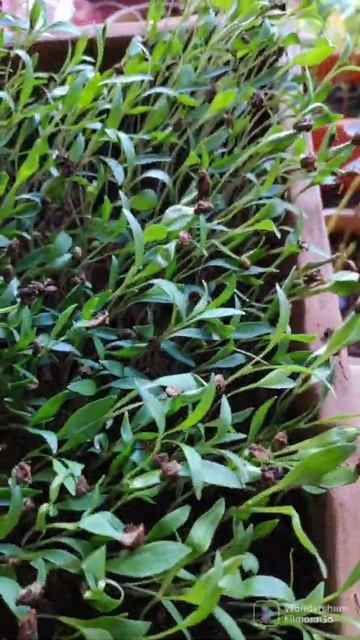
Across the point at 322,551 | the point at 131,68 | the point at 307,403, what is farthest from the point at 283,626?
the point at 131,68

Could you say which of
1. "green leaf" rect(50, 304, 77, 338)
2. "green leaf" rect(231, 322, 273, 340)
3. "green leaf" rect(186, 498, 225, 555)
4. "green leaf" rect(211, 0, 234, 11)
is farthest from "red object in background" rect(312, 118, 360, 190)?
"green leaf" rect(186, 498, 225, 555)

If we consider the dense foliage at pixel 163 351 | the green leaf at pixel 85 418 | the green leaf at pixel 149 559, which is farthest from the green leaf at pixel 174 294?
the green leaf at pixel 149 559

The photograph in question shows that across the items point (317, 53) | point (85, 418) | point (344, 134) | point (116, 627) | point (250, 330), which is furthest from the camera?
point (344, 134)

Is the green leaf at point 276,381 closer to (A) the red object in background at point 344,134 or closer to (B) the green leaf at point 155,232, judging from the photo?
(B) the green leaf at point 155,232

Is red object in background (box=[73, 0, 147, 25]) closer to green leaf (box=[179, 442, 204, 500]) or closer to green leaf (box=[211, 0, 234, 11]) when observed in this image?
green leaf (box=[211, 0, 234, 11])

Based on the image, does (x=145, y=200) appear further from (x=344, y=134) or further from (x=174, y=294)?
(x=344, y=134)

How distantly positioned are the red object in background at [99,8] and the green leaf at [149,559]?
34.1 inches

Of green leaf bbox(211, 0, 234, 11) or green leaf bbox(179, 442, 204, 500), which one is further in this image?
green leaf bbox(211, 0, 234, 11)

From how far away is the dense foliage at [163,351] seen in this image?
1.74 ft

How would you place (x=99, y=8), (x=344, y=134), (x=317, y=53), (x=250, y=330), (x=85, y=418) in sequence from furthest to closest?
(x=99, y=8)
(x=344, y=134)
(x=317, y=53)
(x=250, y=330)
(x=85, y=418)

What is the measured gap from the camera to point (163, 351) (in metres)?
0.73

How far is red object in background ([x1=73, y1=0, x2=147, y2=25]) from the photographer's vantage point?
1.15 metres

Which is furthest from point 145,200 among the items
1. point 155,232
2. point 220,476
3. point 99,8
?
point 99,8

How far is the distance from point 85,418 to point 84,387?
0.13 feet
